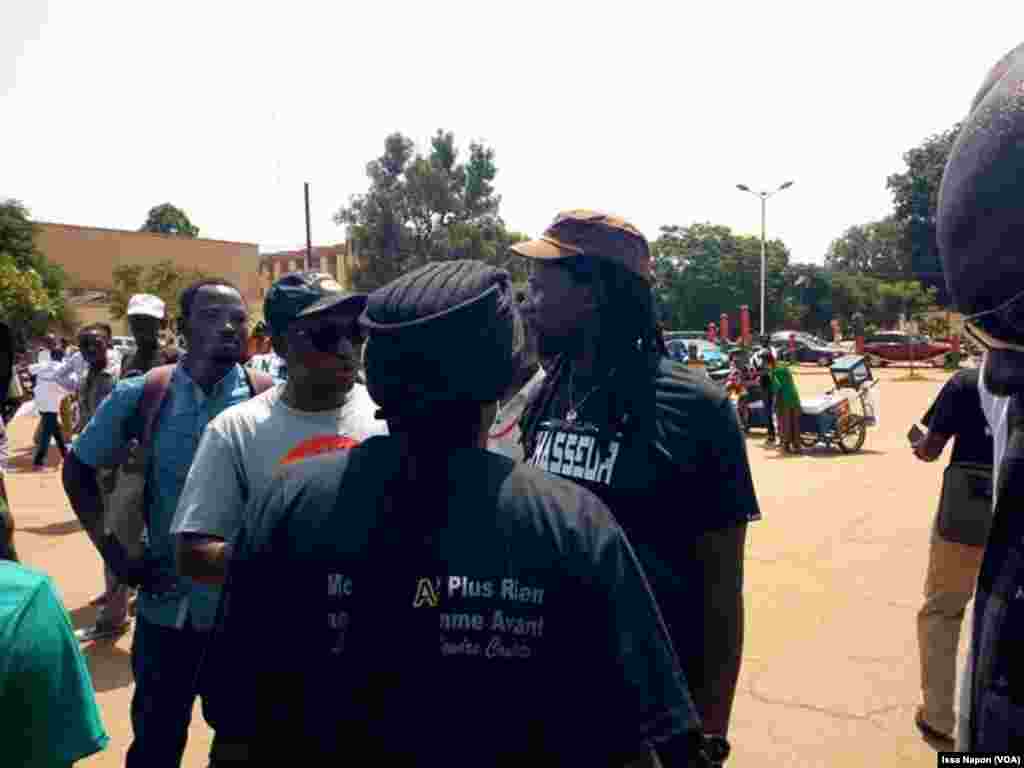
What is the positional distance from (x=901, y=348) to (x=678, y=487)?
4010 centimetres

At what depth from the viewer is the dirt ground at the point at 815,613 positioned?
4070mm

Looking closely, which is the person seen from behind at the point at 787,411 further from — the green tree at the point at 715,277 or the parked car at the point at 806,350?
the green tree at the point at 715,277

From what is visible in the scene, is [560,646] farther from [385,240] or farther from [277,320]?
[385,240]

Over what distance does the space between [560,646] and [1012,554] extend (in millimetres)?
577

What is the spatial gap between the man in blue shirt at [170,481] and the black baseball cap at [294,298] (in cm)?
51

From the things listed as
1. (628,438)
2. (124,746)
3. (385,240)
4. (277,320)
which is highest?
(385,240)

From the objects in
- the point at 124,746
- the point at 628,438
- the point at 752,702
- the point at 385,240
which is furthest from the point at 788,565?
the point at 385,240

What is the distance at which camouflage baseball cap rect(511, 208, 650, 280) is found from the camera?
2.31m

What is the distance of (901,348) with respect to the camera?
126 feet

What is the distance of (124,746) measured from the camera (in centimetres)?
411

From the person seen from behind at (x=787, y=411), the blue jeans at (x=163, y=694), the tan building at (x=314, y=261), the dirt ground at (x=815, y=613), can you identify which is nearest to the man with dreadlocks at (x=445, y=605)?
the dirt ground at (x=815, y=613)

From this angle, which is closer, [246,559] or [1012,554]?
[1012,554]

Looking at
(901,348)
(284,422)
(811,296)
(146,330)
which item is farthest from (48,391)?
(811,296)

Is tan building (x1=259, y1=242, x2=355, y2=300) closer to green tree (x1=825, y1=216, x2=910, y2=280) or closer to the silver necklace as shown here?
green tree (x1=825, y1=216, x2=910, y2=280)
